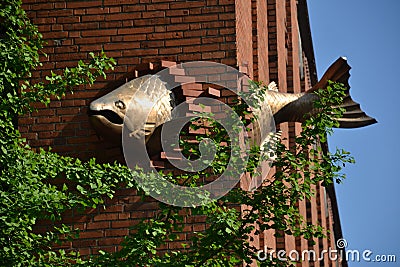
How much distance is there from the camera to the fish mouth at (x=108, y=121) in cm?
1088

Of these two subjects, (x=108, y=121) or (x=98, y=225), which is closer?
(x=108, y=121)

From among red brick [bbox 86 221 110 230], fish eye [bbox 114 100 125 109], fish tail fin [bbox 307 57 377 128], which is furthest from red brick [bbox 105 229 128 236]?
fish tail fin [bbox 307 57 377 128]

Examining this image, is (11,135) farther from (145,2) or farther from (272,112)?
(272,112)

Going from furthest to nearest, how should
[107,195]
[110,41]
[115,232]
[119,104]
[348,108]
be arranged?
[348,108], [110,41], [115,232], [119,104], [107,195]

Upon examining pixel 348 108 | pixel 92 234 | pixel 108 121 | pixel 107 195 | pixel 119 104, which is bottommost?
pixel 92 234

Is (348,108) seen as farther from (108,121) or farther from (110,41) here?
(108,121)

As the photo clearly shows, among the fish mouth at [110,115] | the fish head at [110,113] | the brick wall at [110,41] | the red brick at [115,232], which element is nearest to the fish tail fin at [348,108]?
the brick wall at [110,41]

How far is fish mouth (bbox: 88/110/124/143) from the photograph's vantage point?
10.9 metres

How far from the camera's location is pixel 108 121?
10.9 metres

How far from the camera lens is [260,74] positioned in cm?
1423

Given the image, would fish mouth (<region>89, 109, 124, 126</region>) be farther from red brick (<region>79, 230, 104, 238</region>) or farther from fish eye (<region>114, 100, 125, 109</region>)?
red brick (<region>79, 230, 104, 238</region>)

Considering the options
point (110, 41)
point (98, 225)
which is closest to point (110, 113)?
point (110, 41)

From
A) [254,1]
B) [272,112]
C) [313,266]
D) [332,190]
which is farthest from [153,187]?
[332,190]

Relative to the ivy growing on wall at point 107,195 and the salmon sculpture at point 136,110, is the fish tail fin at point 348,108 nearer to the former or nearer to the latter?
the salmon sculpture at point 136,110
